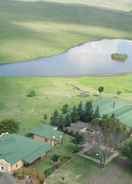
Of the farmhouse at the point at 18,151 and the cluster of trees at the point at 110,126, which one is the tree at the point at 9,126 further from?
the cluster of trees at the point at 110,126

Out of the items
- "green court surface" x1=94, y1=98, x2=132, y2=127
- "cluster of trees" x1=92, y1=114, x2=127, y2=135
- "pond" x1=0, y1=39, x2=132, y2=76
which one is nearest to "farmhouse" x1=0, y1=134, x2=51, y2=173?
"cluster of trees" x1=92, y1=114, x2=127, y2=135

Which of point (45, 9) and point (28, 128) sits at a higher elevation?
point (45, 9)

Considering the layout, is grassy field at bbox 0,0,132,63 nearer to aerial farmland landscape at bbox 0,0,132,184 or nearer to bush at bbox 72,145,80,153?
aerial farmland landscape at bbox 0,0,132,184

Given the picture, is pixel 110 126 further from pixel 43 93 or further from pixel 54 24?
pixel 54 24

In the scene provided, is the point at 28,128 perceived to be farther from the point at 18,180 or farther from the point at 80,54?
the point at 80,54

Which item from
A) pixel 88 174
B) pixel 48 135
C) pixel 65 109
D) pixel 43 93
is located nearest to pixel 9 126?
pixel 48 135

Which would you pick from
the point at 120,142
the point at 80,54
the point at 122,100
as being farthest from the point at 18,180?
the point at 80,54
